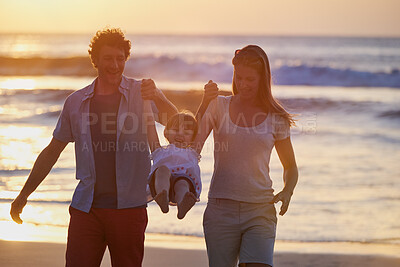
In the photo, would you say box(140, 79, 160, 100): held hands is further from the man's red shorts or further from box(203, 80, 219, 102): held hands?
the man's red shorts

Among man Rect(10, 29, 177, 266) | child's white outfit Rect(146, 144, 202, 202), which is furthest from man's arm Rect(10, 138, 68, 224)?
child's white outfit Rect(146, 144, 202, 202)

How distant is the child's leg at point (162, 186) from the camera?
3844 mm

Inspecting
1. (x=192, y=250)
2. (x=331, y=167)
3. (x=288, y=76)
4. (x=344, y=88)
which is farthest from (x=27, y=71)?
(x=192, y=250)

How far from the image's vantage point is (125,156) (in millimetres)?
4258

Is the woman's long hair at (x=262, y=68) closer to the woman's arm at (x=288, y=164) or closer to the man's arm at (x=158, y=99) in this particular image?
the woman's arm at (x=288, y=164)

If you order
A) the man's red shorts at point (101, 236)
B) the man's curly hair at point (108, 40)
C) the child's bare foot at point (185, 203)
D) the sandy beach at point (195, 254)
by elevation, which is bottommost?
the sandy beach at point (195, 254)

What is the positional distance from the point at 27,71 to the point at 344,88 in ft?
61.1

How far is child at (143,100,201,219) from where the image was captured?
12.8ft

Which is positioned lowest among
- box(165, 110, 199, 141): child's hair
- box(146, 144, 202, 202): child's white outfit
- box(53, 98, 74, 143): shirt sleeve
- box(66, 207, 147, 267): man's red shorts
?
box(66, 207, 147, 267): man's red shorts

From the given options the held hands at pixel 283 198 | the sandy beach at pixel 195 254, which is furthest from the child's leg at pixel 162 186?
the sandy beach at pixel 195 254

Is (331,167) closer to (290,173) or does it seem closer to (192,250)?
(192,250)

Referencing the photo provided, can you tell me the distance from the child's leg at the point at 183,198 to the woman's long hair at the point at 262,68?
771 mm

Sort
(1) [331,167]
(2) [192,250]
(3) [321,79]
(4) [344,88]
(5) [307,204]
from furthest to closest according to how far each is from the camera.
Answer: (3) [321,79] → (4) [344,88] → (1) [331,167] → (5) [307,204] → (2) [192,250]

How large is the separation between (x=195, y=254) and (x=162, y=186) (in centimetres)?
292
